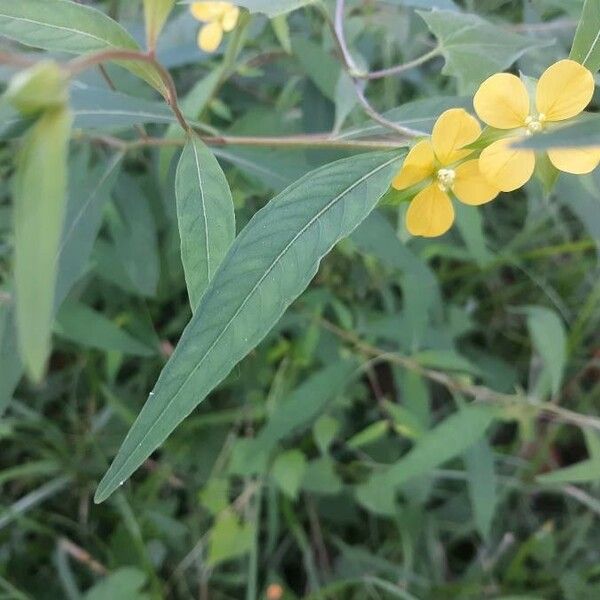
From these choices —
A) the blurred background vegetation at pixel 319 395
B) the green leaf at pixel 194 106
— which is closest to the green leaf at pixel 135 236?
the blurred background vegetation at pixel 319 395

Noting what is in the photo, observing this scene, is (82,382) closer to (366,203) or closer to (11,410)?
(11,410)

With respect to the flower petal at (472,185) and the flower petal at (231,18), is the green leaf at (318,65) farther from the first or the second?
the flower petal at (472,185)

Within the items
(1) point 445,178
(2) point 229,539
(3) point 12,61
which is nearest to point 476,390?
(2) point 229,539

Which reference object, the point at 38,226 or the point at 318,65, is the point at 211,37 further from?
the point at 38,226

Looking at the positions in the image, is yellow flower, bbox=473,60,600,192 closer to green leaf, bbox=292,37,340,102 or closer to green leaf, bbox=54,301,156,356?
green leaf, bbox=292,37,340,102

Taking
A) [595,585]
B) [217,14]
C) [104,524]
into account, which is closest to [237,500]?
[104,524]

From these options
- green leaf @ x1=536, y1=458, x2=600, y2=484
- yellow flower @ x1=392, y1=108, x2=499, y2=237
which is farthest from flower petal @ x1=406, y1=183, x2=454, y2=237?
green leaf @ x1=536, y1=458, x2=600, y2=484
